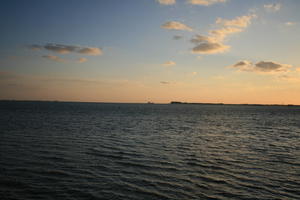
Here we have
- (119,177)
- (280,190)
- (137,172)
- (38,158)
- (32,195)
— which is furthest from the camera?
(38,158)

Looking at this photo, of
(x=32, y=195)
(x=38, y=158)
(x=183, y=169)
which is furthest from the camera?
(x=38, y=158)

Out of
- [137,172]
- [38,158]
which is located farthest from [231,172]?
→ [38,158]

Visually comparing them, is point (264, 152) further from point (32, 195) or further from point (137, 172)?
point (32, 195)

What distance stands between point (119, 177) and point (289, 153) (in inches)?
788

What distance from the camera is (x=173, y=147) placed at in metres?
25.3

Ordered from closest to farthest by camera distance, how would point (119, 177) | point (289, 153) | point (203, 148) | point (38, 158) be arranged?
point (119, 177) → point (38, 158) → point (289, 153) → point (203, 148)

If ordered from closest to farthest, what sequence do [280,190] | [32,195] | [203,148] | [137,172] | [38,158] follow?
[32,195]
[280,190]
[137,172]
[38,158]
[203,148]

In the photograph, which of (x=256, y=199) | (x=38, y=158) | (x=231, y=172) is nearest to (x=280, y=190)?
(x=256, y=199)

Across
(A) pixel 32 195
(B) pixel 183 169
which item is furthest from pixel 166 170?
(A) pixel 32 195

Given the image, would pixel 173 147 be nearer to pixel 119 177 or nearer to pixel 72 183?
pixel 119 177

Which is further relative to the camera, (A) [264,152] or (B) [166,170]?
(A) [264,152]

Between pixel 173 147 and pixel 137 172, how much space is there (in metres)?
10.4

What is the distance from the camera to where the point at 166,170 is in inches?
642

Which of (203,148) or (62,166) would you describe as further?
(203,148)
